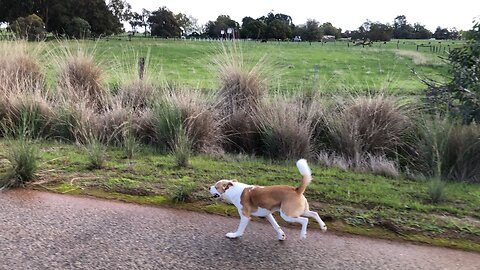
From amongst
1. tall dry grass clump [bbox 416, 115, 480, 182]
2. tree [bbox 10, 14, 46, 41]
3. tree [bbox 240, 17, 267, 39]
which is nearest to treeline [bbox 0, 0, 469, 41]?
tree [bbox 240, 17, 267, 39]

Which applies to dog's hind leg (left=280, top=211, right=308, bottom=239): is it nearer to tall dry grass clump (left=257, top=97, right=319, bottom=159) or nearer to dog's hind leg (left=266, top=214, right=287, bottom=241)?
dog's hind leg (left=266, top=214, right=287, bottom=241)

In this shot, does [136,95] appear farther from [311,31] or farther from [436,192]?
[311,31]

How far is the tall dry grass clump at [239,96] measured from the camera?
782cm

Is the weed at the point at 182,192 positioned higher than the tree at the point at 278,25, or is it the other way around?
the tree at the point at 278,25

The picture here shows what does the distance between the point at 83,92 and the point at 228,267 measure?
6.38 metres

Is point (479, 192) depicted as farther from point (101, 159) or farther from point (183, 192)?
point (101, 159)

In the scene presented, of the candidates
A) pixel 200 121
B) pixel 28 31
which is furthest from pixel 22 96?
pixel 28 31

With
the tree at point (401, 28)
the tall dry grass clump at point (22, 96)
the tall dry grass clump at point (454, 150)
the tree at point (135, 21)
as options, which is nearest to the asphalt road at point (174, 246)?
the tall dry grass clump at point (454, 150)

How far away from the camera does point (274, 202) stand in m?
3.82

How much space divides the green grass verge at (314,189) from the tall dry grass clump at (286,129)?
60 cm

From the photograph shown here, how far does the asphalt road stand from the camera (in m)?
3.53

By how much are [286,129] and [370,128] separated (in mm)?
1329

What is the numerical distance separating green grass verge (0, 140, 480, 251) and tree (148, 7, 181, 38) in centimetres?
7163

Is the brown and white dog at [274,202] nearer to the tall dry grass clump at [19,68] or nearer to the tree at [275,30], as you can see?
the tall dry grass clump at [19,68]
